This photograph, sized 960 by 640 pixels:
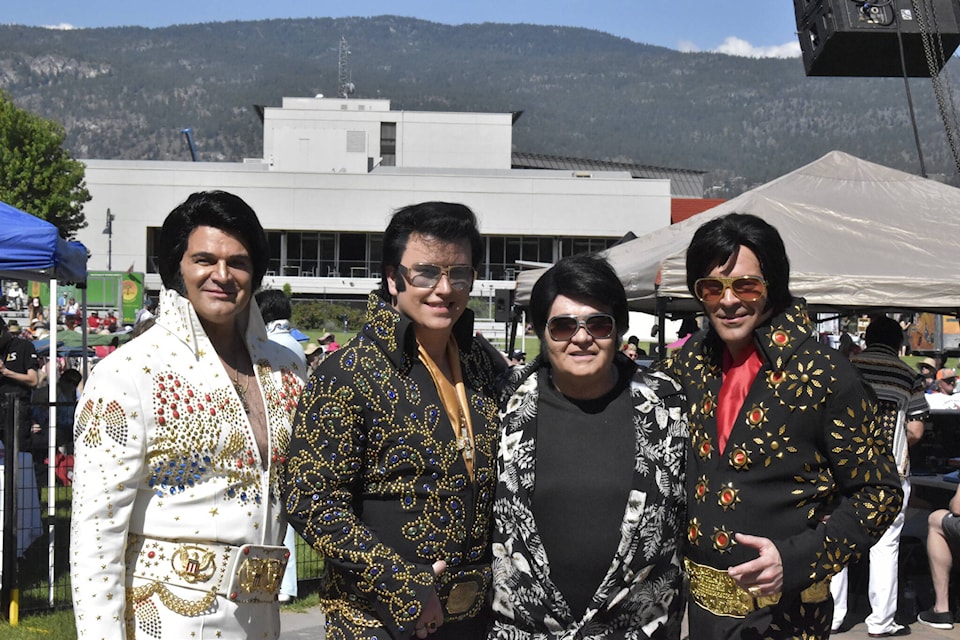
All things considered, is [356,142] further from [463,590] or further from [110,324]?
[463,590]

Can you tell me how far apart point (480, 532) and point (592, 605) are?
0.36 metres

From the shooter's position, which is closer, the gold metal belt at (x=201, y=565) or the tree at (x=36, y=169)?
the gold metal belt at (x=201, y=565)

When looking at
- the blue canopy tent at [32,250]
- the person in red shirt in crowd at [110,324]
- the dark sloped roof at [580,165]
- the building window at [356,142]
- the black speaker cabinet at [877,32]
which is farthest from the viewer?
the dark sloped roof at [580,165]

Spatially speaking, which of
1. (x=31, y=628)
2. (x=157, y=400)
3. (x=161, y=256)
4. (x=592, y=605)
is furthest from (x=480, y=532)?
(x=31, y=628)

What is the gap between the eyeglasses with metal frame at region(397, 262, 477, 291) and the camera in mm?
3035

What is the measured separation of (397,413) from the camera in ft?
9.64

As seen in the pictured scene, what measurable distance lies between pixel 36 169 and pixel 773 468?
5606 cm

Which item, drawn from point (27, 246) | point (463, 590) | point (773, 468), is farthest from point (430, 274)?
point (27, 246)

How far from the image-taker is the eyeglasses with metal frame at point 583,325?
3.01 m

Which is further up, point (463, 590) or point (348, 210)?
point (348, 210)

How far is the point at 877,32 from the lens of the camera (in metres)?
11.0

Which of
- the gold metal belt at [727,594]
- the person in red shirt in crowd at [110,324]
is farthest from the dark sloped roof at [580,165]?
the gold metal belt at [727,594]

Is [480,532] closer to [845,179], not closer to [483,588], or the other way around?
[483,588]

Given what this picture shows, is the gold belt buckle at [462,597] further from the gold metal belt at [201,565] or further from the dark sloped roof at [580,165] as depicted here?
the dark sloped roof at [580,165]
